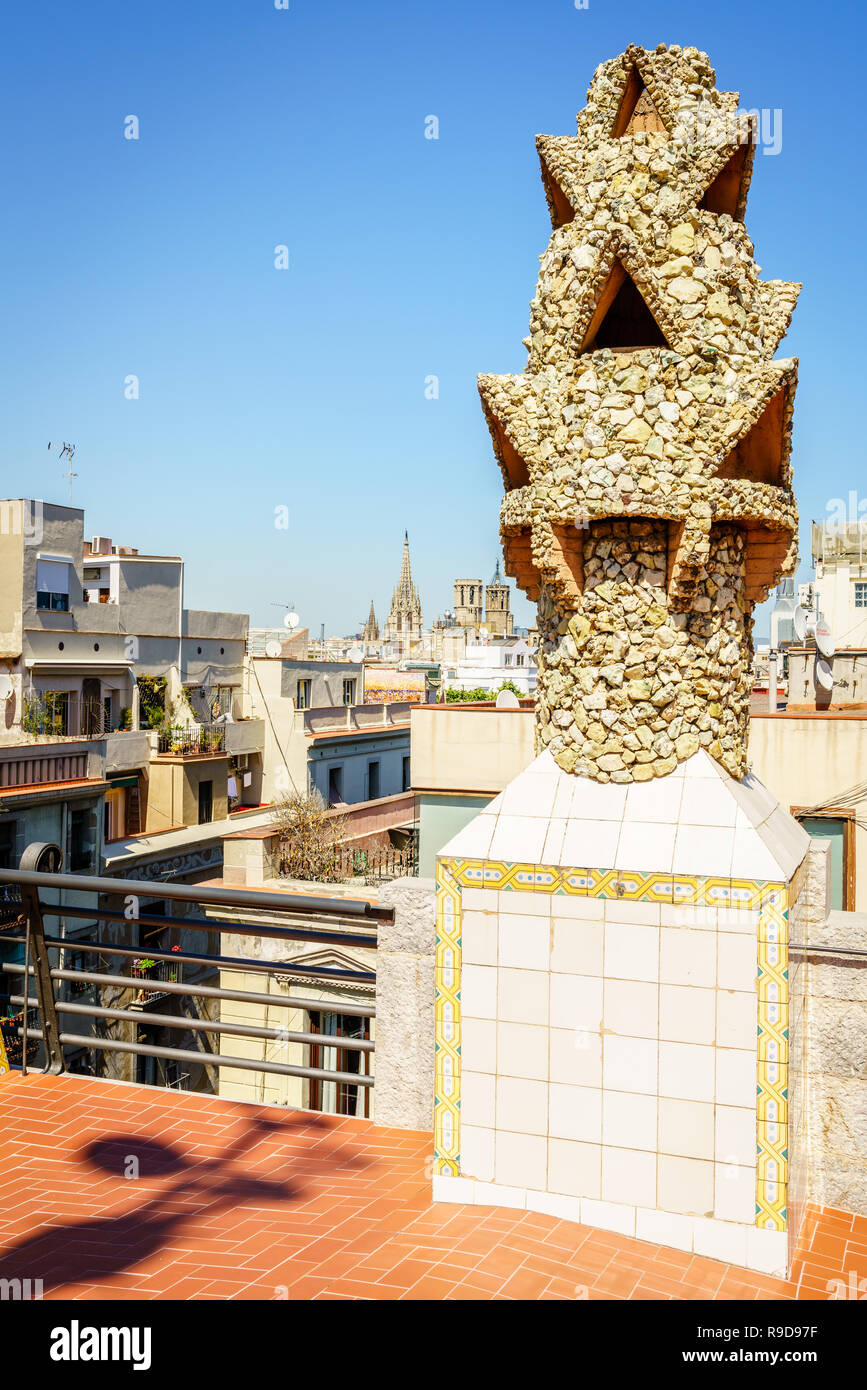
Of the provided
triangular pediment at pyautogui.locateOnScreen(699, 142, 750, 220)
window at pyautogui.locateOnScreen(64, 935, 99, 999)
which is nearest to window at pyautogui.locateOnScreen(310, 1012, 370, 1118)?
triangular pediment at pyautogui.locateOnScreen(699, 142, 750, 220)

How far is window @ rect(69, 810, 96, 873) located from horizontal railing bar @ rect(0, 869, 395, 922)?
20.9 m

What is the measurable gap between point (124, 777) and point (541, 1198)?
3083 centimetres

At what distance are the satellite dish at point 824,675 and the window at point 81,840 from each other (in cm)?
1747

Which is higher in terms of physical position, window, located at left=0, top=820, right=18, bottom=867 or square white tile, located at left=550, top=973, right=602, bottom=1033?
square white tile, located at left=550, top=973, right=602, bottom=1033

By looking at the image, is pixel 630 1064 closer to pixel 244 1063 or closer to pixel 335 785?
pixel 244 1063

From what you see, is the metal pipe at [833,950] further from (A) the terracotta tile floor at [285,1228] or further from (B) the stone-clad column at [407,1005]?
(B) the stone-clad column at [407,1005]

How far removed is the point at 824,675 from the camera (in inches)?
803

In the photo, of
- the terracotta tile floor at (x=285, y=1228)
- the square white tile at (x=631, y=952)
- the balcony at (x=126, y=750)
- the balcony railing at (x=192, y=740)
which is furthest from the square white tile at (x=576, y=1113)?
the balcony railing at (x=192, y=740)

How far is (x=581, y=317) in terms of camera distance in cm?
506

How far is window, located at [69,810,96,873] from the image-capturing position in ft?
84.4

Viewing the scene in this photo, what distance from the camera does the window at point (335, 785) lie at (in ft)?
129

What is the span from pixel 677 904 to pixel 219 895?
2.34m

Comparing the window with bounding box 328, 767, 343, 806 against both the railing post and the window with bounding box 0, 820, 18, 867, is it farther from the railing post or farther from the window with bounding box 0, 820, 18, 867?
the railing post
